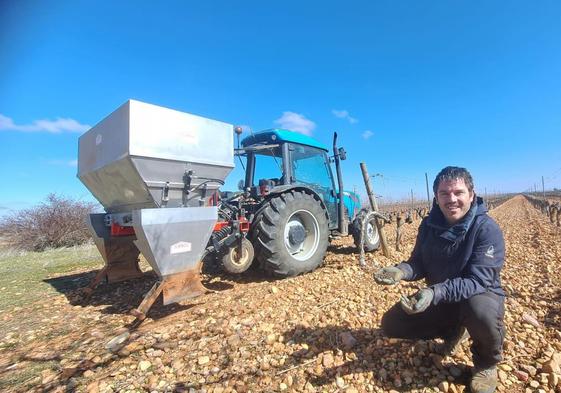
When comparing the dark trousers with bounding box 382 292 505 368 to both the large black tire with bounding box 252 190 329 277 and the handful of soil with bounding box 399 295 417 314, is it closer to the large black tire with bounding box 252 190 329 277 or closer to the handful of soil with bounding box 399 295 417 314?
the handful of soil with bounding box 399 295 417 314

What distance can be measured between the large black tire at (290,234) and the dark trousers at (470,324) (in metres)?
2.17

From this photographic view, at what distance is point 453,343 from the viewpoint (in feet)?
7.48

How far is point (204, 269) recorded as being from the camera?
553 centimetres

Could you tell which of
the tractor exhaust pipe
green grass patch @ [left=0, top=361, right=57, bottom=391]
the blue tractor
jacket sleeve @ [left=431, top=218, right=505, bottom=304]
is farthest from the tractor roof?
green grass patch @ [left=0, top=361, right=57, bottom=391]

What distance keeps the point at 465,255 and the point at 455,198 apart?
1.32ft

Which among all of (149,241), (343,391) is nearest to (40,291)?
(149,241)

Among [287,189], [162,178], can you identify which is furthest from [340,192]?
[162,178]

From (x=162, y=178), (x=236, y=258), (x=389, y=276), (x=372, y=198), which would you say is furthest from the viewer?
(x=372, y=198)

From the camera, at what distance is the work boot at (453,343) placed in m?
2.25

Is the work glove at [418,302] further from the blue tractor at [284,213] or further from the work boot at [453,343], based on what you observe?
the blue tractor at [284,213]

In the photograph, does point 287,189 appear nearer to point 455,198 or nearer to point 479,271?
point 455,198

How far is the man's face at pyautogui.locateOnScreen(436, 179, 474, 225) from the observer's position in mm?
2145

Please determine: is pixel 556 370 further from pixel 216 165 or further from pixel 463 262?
pixel 216 165

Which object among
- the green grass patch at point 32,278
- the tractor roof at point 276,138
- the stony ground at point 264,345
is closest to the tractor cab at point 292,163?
the tractor roof at point 276,138
